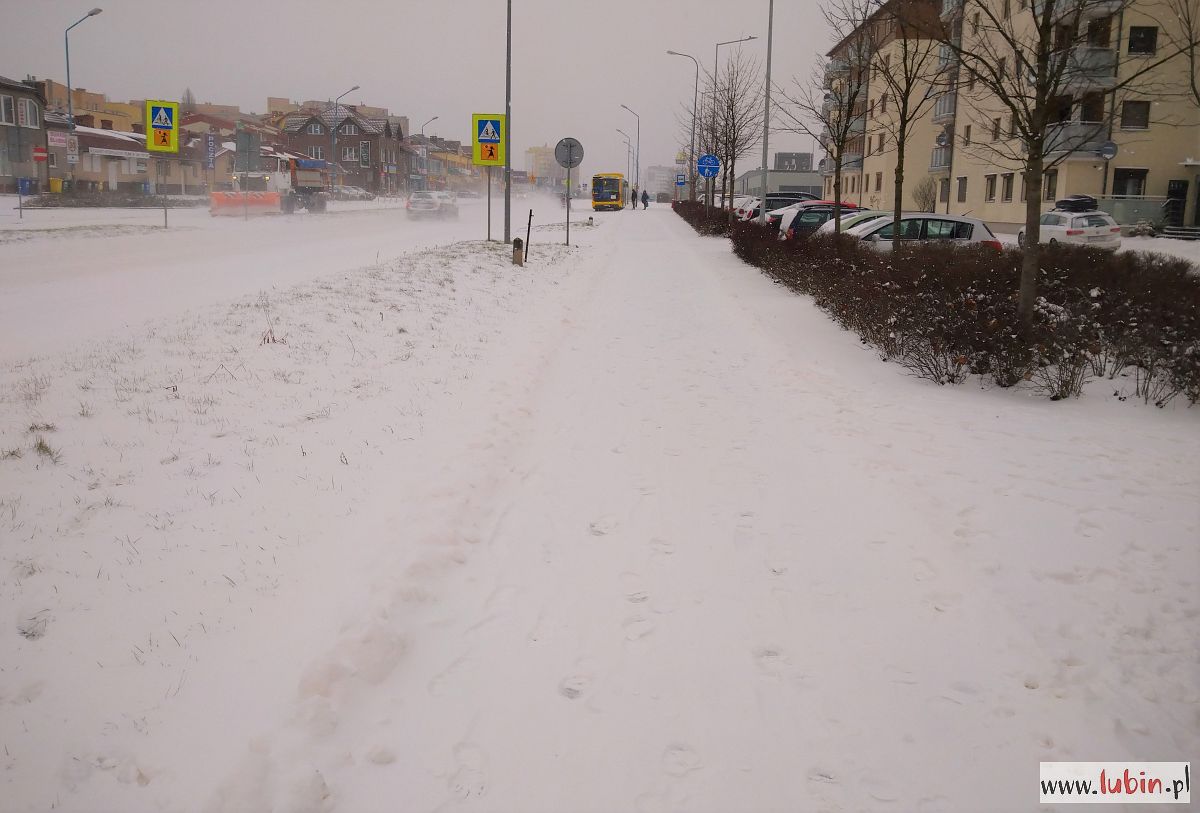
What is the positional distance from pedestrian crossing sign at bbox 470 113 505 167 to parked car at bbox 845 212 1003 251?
909cm

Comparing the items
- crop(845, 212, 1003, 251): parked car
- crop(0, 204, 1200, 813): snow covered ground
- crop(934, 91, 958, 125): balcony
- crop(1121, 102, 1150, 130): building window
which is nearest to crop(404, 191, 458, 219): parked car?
crop(934, 91, 958, 125): balcony

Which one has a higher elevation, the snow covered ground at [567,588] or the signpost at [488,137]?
the signpost at [488,137]

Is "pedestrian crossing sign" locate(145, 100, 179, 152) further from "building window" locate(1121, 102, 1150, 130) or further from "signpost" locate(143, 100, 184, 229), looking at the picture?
"building window" locate(1121, 102, 1150, 130)

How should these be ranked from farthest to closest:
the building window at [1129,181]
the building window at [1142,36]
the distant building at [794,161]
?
the distant building at [794,161]
the building window at [1129,181]
the building window at [1142,36]

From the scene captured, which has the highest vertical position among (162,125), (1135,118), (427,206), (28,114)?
(28,114)

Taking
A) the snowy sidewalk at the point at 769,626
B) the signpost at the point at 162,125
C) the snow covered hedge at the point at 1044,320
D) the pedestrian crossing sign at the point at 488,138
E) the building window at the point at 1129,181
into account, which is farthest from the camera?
the building window at the point at 1129,181

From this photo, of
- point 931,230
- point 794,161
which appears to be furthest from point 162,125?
point 794,161

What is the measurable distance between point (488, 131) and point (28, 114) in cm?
4115

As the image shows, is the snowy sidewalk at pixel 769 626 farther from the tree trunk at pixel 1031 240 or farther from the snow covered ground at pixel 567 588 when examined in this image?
A: the tree trunk at pixel 1031 240

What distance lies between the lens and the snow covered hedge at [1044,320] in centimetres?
784

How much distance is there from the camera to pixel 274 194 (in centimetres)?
4188

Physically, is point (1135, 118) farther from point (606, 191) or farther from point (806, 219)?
point (606, 191)

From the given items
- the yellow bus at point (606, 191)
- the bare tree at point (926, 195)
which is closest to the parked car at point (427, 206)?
the yellow bus at point (606, 191)

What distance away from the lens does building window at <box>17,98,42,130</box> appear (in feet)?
153
